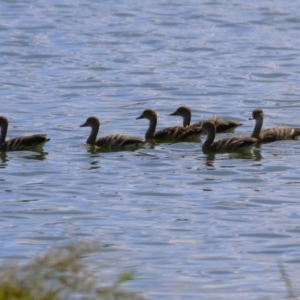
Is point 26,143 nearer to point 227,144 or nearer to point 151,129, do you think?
point 151,129

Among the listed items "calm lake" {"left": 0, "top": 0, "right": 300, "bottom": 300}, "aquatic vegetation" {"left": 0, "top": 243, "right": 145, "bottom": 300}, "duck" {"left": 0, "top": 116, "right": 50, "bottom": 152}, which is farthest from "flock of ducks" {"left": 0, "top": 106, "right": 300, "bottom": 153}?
"aquatic vegetation" {"left": 0, "top": 243, "right": 145, "bottom": 300}

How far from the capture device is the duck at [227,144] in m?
13.7

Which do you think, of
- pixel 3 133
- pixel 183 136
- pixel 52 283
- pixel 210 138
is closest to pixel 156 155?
pixel 210 138

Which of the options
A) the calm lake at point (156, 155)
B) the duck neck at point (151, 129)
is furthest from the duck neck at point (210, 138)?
the duck neck at point (151, 129)

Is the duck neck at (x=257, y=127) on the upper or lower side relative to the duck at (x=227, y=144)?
upper

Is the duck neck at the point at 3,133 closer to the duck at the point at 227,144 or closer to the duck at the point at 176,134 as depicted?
the duck at the point at 176,134

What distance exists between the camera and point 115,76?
1928 centimetres

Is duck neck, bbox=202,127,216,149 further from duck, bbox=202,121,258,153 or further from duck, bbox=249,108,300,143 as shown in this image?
duck, bbox=249,108,300,143

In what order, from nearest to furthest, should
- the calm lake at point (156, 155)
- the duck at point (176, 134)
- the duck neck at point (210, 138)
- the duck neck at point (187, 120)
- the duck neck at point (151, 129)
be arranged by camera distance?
the calm lake at point (156, 155) < the duck neck at point (210, 138) < the duck at point (176, 134) < the duck neck at point (151, 129) < the duck neck at point (187, 120)

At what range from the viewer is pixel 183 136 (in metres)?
14.4

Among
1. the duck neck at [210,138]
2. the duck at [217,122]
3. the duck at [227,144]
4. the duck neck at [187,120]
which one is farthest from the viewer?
the duck neck at [187,120]

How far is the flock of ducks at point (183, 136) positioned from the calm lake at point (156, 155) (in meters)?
0.13

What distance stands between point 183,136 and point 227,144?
2.67ft

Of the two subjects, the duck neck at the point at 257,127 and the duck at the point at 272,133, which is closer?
the duck at the point at 272,133
